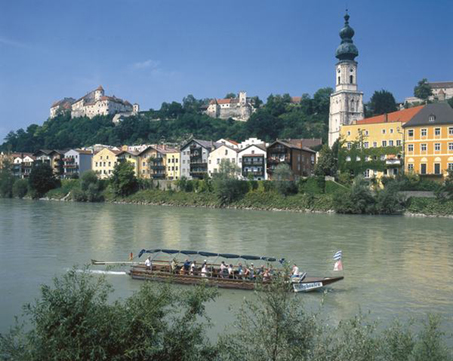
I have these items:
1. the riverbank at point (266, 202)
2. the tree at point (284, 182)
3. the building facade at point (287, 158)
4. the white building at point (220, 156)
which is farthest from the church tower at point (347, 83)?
the riverbank at point (266, 202)

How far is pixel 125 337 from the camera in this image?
984 centimetres

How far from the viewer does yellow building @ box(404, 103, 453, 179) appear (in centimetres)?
5575

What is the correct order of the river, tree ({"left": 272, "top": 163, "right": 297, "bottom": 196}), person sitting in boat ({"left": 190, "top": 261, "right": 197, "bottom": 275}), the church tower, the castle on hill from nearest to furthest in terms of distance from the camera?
the river < person sitting in boat ({"left": 190, "top": 261, "right": 197, "bottom": 275}) < tree ({"left": 272, "top": 163, "right": 297, "bottom": 196}) < the church tower < the castle on hill

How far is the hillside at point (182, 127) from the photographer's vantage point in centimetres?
12050

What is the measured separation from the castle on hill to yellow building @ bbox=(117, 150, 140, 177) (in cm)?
9110

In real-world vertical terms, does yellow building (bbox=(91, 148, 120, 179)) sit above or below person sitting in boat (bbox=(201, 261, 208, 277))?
above

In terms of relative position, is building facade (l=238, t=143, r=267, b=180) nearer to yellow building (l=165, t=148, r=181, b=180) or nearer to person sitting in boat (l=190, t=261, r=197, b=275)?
yellow building (l=165, t=148, r=181, b=180)

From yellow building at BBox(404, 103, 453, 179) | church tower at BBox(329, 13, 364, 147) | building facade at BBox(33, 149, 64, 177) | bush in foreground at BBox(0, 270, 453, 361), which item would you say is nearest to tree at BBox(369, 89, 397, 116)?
church tower at BBox(329, 13, 364, 147)

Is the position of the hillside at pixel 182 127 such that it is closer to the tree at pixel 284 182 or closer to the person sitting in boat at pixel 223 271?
the tree at pixel 284 182

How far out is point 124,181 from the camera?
253 ft

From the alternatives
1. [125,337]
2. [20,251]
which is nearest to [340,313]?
[125,337]

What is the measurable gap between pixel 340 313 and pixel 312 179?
151 ft

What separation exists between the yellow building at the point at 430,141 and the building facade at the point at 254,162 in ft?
74.7

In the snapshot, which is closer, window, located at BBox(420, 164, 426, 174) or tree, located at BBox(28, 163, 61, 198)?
window, located at BBox(420, 164, 426, 174)
